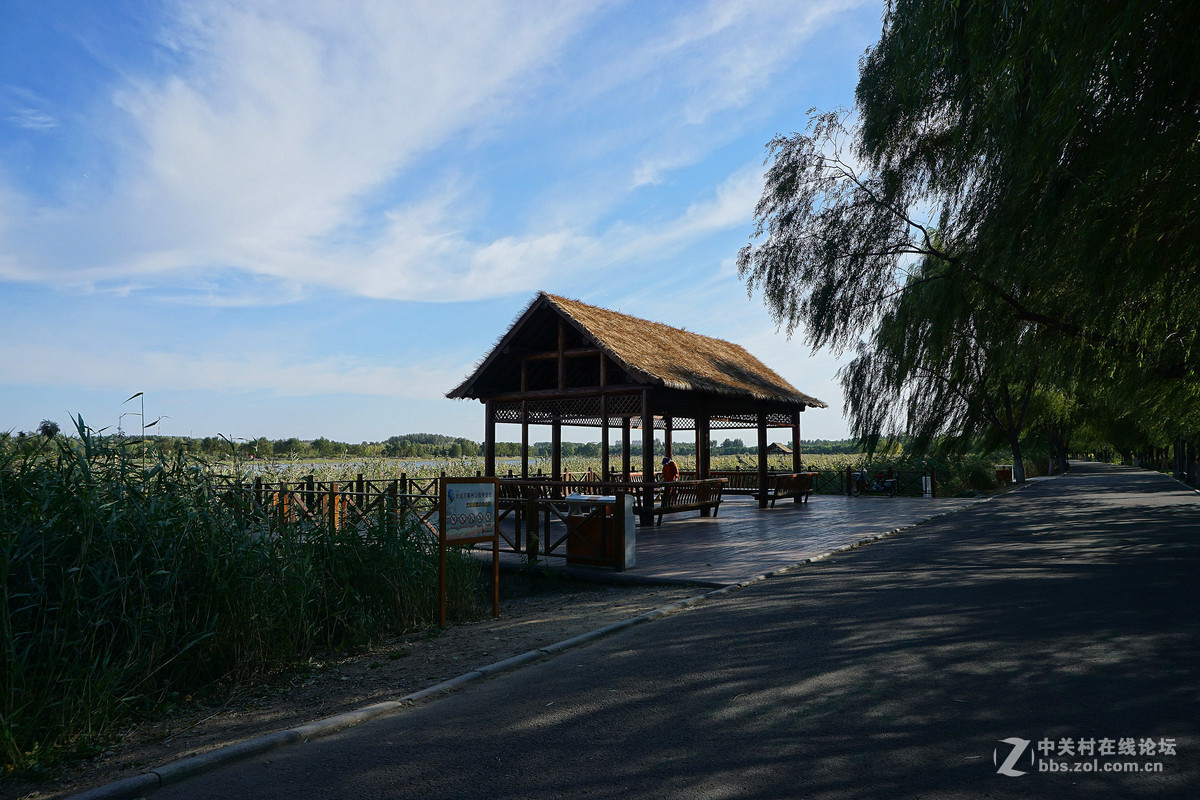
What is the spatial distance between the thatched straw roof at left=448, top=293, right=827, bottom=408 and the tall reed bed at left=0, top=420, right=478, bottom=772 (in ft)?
32.4

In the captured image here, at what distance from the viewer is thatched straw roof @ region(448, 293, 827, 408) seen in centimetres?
1570

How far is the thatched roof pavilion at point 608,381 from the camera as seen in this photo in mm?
16000

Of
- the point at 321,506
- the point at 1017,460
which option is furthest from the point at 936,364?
the point at 1017,460

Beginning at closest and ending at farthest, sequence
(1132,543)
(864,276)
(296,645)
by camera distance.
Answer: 1. (296,645)
2. (1132,543)
3. (864,276)

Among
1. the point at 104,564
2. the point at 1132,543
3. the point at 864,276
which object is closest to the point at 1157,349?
the point at 1132,543

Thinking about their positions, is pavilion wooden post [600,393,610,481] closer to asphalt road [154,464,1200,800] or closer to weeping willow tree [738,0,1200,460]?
weeping willow tree [738,0,1200,460]

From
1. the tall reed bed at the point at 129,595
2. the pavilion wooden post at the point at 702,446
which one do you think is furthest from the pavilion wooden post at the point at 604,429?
the tall reed bed at the point at 129,595

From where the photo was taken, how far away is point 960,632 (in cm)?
591

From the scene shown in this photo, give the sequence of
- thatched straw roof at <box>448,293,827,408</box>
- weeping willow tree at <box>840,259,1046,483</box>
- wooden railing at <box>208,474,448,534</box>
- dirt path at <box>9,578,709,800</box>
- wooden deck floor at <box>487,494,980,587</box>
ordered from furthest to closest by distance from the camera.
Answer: thatched straw roof at <box>448,293,827,408</box> < weeping willow tree at <box>840,259,1046,483</box> < wooden deck floor at <box>487,494,980,587</box> < wooden railing at <box>208,474,448,534</box> < dirt path at <box>9,578,709,800</box>

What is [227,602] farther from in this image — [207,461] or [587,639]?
[587,639]

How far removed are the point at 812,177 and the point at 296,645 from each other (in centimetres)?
1452

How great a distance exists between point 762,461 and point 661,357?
5245 millimetres

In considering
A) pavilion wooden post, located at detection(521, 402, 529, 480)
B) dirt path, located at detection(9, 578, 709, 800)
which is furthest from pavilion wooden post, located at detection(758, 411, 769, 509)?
dirt path, located at detection(9, 578, 709, 800)

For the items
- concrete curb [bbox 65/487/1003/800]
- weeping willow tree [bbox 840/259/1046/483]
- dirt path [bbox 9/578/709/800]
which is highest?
weeping willow tree [bbox 840/259/1046/483]
